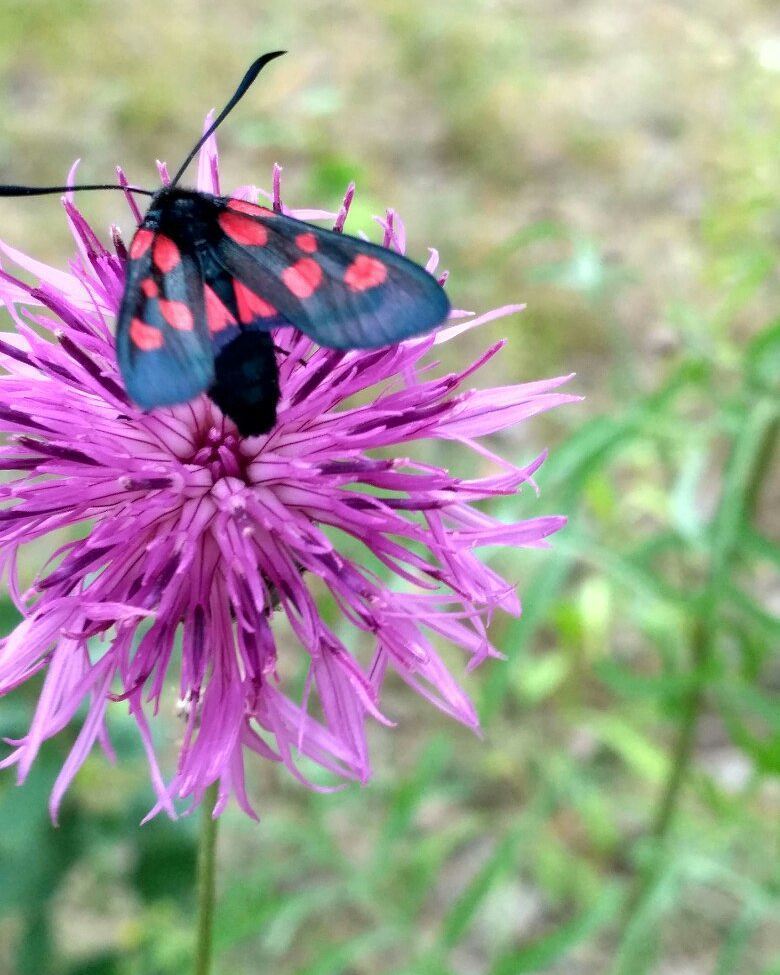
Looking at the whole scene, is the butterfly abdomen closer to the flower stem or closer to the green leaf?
the flower stem

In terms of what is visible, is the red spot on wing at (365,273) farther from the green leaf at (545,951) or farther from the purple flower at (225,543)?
the green leaf at (545,951)

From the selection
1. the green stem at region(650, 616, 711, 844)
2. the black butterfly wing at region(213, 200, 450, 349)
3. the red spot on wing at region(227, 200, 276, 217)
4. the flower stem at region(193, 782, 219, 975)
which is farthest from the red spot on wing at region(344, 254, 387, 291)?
the green stem at region(650, 616, 711, 844)

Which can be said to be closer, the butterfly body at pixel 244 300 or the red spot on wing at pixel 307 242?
the butterfly body at pixel 244 300

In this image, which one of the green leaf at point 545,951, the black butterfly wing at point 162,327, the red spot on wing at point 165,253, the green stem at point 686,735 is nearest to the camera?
the black butterfly wing at point 162,327

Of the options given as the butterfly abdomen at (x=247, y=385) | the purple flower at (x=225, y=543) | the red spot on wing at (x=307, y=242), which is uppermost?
the red spot on wing at (x=307, y=242)

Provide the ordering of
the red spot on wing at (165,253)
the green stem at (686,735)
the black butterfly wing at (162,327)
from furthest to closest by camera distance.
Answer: the green stem at (686,735), the red spot on wing at (165,253), the black butterfly wing at (162,327)

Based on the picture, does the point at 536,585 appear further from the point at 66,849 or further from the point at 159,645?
the point at 66,849

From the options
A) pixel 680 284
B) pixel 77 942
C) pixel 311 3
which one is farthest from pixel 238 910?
pixel 311 3

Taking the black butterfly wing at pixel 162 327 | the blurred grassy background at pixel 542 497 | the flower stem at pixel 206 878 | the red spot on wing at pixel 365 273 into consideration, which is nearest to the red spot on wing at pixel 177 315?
the black butterfly wing at pixel 162 327

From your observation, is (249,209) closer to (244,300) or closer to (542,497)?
(244,300)
